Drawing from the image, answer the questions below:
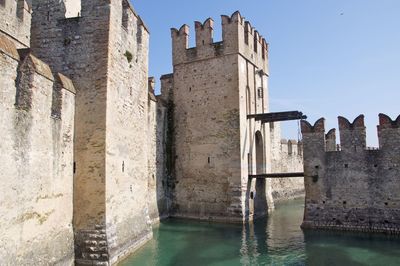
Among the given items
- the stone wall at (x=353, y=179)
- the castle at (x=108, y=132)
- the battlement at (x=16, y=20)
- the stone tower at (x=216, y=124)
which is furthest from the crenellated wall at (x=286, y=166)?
the battlement at (x=16, y=20)

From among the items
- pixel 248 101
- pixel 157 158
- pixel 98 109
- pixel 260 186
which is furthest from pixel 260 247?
pixel 248 101

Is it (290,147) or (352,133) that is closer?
(352,133)

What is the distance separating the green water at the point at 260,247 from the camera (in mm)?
10797

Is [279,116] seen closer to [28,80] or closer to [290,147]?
[290,147]

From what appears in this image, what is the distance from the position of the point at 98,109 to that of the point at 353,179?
33.9 feet

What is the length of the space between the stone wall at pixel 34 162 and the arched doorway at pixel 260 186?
11.5 metres

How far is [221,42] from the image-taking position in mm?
19156

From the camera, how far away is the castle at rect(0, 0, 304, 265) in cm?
791

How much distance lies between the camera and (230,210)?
58.6 ft

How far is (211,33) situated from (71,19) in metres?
9.93

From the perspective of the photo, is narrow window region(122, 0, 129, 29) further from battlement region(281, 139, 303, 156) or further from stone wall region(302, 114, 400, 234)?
battlement region(281, 139, 303, 156)

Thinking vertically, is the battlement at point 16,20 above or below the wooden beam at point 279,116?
above

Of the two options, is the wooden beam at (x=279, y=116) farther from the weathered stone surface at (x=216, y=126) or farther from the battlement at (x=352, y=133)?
the battlement at (x=352, y=133)

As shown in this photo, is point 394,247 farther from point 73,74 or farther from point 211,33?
point 211,33
